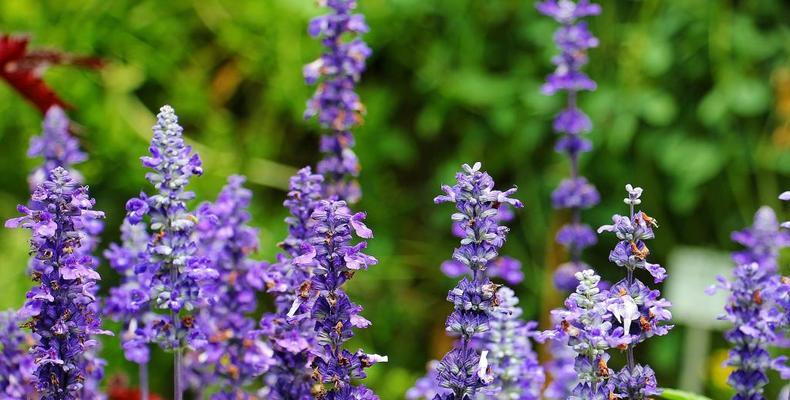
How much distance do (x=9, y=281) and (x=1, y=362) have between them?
1722 mm

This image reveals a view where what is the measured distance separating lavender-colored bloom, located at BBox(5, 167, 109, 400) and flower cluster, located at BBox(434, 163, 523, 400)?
39 centimetres

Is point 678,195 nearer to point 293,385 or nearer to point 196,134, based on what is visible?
point 196,134

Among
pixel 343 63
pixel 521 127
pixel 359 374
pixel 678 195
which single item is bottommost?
pixel 359 374

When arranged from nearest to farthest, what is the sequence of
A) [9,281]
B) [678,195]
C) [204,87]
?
[9,281]
[678,195]
[204,87]

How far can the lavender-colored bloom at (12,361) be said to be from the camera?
53.2 inches

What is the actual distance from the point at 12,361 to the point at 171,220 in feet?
1.21

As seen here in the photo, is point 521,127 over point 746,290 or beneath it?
over

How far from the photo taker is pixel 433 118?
3.43m

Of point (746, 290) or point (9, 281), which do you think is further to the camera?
point (9, 281)

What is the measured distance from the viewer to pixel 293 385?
4.32ft

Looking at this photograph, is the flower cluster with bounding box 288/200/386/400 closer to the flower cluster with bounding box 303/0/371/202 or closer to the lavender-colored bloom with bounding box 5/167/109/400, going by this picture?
the lavender-colored bloom with bounding box 5/167/109/400

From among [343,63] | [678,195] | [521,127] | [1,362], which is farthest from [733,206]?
[1,362]

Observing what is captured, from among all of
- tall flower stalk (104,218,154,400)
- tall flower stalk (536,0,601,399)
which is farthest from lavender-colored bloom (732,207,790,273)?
tall flower stalk (104,218,154,400)

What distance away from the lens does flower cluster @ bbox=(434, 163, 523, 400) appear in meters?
1.08
